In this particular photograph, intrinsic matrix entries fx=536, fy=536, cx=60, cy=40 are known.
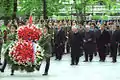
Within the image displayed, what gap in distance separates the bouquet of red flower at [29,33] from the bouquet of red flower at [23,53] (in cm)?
18

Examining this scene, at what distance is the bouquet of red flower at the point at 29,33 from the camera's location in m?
18.1

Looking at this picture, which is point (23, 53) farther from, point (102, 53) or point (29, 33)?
point (102, 53)

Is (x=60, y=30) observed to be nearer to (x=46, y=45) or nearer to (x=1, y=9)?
(x=1, y=9)

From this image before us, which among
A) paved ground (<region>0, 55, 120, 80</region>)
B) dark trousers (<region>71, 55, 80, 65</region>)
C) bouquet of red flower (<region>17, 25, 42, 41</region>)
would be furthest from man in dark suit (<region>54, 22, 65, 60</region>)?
bouquet of red flower (<region>17, 25, 42, 41</region>)

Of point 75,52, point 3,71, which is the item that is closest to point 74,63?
point 75,52

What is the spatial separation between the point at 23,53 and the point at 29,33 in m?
0.70

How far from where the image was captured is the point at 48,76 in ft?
62.5

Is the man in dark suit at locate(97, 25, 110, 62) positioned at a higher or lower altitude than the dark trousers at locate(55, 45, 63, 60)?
higher

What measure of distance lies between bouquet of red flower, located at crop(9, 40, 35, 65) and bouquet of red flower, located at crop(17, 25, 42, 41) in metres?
0.18

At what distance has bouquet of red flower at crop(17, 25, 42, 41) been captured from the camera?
18.1 metres

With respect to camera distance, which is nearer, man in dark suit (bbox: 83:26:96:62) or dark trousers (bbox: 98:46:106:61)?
man in dark suit (bbox: 83:26:96:62)

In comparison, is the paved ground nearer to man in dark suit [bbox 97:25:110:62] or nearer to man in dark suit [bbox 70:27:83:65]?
man in dark suit [bbox 70:27:83:65]

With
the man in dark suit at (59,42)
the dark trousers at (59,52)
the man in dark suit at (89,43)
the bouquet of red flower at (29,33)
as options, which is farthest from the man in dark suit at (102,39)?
the bouquet of red flower at (29,33)

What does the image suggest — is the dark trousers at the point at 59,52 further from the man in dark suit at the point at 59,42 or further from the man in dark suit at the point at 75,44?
the man in dark suit at the point at 75,44
